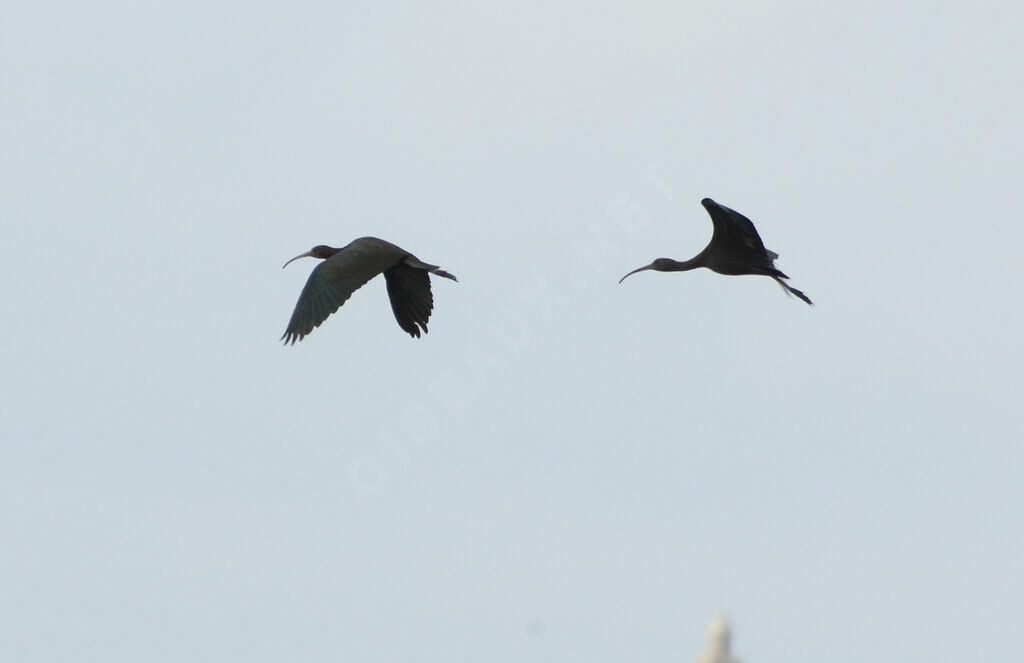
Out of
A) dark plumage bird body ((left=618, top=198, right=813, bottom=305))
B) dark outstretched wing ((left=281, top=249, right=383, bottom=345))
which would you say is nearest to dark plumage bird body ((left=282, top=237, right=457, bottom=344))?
dark outstretched wing ((left=281, top=249, right=383, bottom=345))

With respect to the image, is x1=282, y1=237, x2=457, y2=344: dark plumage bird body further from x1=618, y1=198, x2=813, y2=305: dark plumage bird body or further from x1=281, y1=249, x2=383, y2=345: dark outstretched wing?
x1=618, y1=198, x2=813, y2=305: dark plumage bird body

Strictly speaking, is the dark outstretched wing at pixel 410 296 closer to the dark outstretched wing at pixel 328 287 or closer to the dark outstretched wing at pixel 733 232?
the dark outstretched wing at pixel 328 287

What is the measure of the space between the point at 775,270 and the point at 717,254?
41.2 inches

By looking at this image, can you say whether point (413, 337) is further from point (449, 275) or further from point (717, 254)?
point (717, 254)

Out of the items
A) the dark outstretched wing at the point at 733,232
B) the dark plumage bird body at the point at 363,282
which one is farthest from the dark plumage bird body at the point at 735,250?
the dark plumage bird body at the point at 363,282

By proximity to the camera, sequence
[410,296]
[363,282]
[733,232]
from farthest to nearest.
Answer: [410,296] → [363,282] → [733,232]

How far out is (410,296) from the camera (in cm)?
3956

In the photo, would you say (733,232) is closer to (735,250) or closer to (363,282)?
(735,250)

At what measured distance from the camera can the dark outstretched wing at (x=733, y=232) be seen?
1363 inches

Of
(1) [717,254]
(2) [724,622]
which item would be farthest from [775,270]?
(2) [724,622]

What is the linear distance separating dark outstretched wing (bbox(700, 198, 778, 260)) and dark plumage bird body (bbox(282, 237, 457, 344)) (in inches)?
165

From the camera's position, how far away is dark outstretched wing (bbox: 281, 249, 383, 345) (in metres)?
35.3

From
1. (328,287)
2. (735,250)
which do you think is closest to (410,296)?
(328,287)

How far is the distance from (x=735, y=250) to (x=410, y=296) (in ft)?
19.8
